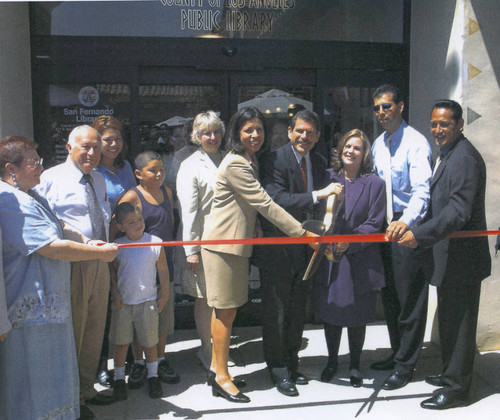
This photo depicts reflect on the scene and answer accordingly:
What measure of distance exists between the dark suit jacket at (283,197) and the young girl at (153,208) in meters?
0.72

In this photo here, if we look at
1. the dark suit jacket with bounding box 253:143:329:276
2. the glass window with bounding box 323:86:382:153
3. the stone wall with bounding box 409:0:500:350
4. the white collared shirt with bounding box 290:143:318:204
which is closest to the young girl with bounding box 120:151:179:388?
the dark suit jacket with bounding box 253:143:329:276

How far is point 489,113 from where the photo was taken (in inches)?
197

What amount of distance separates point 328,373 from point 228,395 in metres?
0.82

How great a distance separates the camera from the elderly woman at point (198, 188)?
438 cm

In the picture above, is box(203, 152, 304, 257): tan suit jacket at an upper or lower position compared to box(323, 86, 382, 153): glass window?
lower

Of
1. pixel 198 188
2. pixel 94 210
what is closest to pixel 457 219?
pixel 198 188

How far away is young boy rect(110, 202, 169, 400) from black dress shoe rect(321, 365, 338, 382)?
4.02 feet

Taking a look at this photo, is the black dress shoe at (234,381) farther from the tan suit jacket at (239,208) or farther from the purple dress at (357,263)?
the tan suit jacket at (239,208)

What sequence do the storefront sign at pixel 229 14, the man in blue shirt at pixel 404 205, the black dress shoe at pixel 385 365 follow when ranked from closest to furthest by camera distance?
the man in blue shirt at pixel 404 205
the black dress shoe at pixel 385 365
the storefront sign at pixel 229 14

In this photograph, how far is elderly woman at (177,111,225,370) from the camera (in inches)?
172

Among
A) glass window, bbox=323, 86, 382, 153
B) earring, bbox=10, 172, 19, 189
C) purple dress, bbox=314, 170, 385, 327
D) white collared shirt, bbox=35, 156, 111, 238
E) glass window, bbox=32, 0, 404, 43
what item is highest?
glass window, bbox=32, 0, 404, 43

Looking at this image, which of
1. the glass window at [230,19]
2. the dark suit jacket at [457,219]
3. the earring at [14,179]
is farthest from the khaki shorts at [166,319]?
the glass window at [230,19]

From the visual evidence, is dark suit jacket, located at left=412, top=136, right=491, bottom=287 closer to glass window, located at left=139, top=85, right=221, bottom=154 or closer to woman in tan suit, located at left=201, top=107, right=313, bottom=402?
woman in tan suit, located at left=201, top=107, right=313, bottom=402

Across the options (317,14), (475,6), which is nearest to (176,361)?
(317,14)
